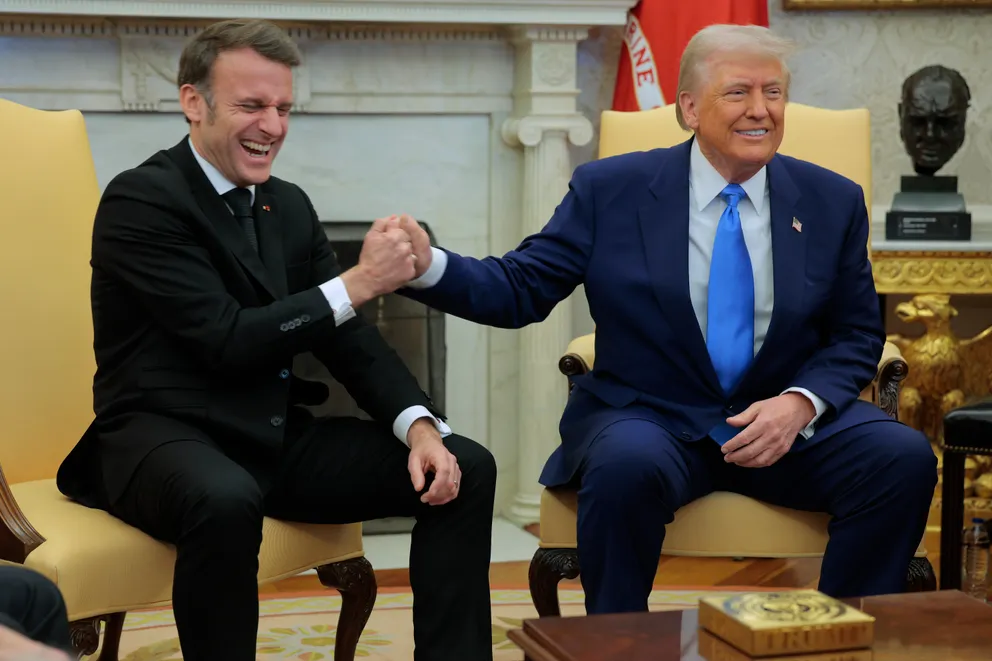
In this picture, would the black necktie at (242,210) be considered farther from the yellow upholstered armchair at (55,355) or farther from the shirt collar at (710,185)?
the shirt collar at (710,185)

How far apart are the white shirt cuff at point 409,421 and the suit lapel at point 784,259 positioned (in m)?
0.57

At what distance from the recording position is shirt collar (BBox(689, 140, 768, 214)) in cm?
248

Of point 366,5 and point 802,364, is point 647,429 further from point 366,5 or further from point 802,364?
point 366,5

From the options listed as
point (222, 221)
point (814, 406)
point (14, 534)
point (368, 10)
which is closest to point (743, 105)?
point (814, 406)

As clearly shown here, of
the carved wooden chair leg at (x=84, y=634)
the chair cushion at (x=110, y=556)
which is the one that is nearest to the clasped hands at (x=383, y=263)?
the chair cushion at (x=110, y=556)

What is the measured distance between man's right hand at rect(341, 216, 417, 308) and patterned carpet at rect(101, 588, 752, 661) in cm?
96

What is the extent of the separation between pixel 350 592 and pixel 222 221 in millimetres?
703

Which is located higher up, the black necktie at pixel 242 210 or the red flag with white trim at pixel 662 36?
the red flag with white trim at pixel 662 36

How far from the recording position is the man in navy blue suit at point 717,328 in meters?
2.22

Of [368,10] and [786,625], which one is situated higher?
[368,10]

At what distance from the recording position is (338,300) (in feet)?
7.12

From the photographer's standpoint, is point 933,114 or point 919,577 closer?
point 919,577

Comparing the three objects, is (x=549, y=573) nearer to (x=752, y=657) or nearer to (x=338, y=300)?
(x=338, y=300)

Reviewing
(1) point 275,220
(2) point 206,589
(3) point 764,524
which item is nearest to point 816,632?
(3) point 764,524
